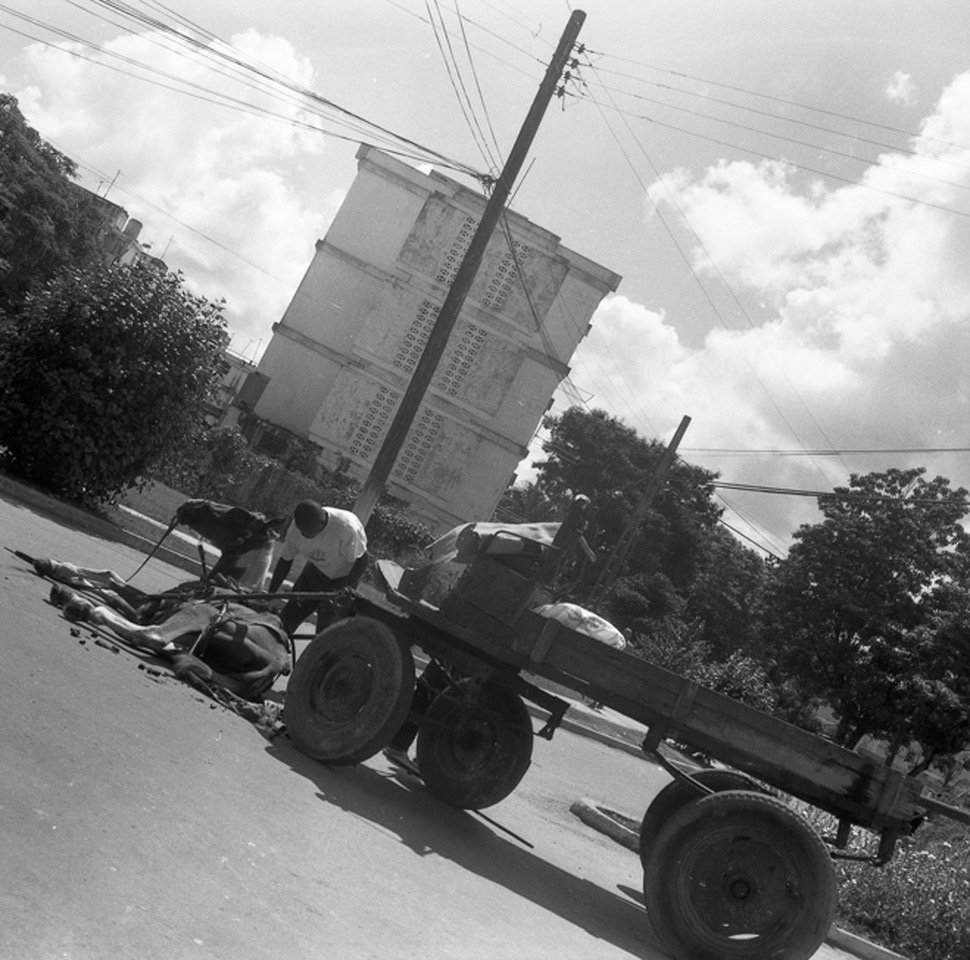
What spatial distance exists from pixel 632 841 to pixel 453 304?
8.87 meters

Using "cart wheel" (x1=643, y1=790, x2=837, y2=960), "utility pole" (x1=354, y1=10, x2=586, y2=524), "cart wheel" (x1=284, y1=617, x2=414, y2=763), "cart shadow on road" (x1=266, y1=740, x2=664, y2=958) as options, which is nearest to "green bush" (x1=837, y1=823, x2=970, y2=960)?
"cart shadow on road" (x1=266, y1=740, x2=664, y2=958)

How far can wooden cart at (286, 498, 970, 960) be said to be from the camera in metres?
6.16

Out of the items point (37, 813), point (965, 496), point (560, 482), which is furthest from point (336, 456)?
point (37, 813)

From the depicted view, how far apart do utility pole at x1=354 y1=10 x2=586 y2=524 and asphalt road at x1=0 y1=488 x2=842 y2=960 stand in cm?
828

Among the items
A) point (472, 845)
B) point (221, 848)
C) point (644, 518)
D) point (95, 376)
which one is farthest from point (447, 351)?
point (221, 848)

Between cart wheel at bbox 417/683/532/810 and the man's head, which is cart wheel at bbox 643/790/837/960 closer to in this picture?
cart wheel at bbox 417/683/532/810

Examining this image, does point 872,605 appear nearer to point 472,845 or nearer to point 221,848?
point 472,845

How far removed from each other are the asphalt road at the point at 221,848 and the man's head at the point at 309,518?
6.44 feet

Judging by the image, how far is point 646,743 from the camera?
22.7 ft

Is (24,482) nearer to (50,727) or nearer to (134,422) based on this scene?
(134,422)

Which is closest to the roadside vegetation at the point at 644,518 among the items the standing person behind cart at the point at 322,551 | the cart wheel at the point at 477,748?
the cart wheel at the point at 477,748

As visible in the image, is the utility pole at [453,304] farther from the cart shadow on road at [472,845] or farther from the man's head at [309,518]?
the cart shadow on road at [472,845]

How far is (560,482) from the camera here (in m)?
59.2

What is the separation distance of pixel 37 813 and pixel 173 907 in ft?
2.24
